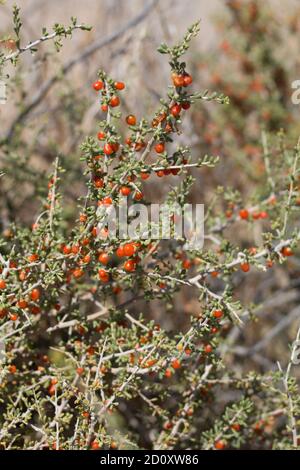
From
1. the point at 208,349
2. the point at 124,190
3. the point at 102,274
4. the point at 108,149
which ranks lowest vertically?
the point at 208,349

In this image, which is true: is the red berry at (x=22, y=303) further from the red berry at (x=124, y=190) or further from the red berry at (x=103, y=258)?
the red berry at (x=124, y=190)

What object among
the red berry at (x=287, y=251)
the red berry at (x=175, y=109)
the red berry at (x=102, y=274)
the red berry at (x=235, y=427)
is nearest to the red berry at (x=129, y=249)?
the red berry at (x=102, y=274)

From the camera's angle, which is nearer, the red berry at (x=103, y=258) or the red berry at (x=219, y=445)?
the red berry at (x=103, y=258)

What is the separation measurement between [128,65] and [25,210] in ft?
3.86

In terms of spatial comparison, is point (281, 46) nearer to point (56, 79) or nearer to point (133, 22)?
point (133, 22)

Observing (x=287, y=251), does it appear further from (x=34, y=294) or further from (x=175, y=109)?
(x=34, y=294)

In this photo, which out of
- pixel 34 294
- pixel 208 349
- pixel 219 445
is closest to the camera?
pixel 34 294

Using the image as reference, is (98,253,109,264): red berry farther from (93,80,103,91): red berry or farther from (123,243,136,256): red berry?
(93,80,103,91): red berry

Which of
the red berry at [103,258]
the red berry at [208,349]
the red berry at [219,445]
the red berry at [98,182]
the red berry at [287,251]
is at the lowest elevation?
the red berry at [219,445]

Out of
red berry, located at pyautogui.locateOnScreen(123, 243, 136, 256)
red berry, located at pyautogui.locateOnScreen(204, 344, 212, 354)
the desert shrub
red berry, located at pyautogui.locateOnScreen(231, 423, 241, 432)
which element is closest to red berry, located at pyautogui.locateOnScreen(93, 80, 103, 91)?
the desert shrub

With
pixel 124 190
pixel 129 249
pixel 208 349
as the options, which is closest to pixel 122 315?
pixel 208 349

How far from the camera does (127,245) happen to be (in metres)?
1.76

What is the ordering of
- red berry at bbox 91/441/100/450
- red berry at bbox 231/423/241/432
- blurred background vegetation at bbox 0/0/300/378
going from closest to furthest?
1. red berry at bbox 91/441/100/450
2. red berry at bbox 231/423/241/432
3. blurred background vegetation at bbox 0/0/300/378
